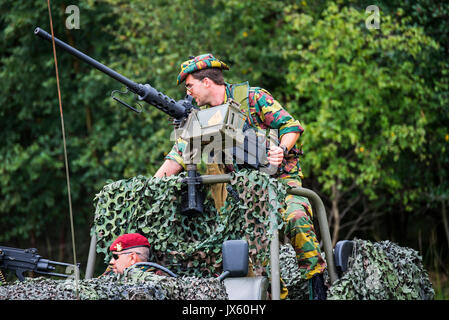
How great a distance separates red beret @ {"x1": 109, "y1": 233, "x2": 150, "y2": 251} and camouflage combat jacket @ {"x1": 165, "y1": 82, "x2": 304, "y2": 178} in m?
0.73

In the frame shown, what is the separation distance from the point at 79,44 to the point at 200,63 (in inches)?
370

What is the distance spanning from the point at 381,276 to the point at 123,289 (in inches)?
60.0

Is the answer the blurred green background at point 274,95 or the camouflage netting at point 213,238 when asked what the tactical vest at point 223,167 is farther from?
the blurred green background at point 274,95

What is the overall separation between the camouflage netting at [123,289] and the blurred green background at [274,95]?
22.3 ft

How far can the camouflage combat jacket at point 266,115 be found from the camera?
4.62 metres

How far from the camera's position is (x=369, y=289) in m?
3.98

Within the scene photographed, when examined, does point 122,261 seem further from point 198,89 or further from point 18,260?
point 198,89

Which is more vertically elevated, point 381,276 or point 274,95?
point 274,95

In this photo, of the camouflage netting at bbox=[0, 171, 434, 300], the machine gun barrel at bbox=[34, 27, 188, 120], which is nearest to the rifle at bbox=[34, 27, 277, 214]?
the machine gun barrel at bbox=[34, 27, 188, 120]

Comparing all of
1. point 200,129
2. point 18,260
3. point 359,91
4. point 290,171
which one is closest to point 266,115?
point 290,171

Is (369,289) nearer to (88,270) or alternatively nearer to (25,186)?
(88,270)

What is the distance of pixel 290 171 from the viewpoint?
15.5 ft

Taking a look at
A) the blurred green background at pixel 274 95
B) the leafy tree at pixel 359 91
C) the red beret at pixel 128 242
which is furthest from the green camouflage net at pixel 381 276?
the blurred green background at pixel 274 95

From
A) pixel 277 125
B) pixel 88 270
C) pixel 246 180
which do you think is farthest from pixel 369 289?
pixel 88 270
